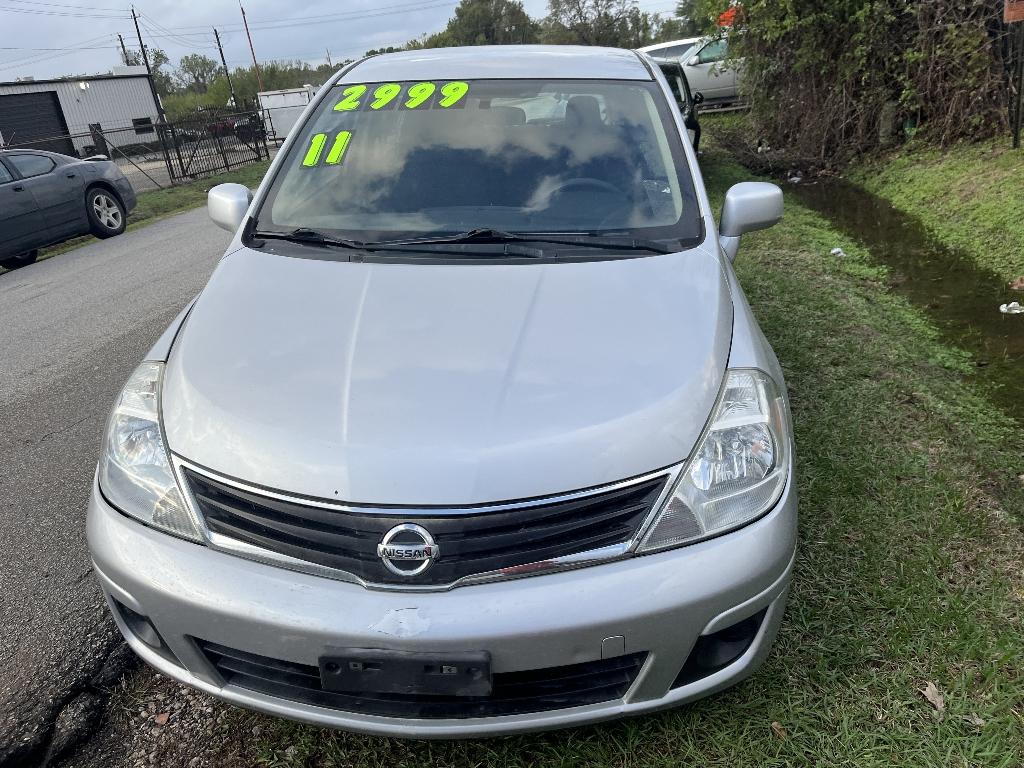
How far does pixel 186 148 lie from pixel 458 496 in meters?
19.2

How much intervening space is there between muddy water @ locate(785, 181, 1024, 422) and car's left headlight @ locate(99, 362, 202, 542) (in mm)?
3588

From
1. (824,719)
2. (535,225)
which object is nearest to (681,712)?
(824,719)

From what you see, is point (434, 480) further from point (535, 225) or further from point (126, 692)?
point (126, 692)

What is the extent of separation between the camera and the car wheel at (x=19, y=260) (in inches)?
378

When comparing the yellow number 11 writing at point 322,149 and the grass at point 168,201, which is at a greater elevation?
the yellow number 11 writing at point 322,149

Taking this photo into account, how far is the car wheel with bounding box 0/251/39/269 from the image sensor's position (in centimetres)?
960

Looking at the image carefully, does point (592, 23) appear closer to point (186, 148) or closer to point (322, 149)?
point (186, 148)

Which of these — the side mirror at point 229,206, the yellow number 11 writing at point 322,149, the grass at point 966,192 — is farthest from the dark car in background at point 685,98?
the side mirror at point 229,206

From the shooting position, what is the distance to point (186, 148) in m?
18.2

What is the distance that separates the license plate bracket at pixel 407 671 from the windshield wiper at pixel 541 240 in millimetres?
1362

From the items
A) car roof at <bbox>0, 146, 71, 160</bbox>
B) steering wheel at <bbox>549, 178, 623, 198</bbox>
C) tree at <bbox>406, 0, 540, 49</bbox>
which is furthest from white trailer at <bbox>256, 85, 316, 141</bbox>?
tree at <bbox>406, 0, 540, 49</bbox>

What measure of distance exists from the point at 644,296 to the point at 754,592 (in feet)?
2.84

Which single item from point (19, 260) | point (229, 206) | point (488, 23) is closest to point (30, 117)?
point (19, 260)

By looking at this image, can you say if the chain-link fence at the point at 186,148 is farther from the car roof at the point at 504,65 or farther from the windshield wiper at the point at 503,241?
the windshield wiper at the point at 503,241
